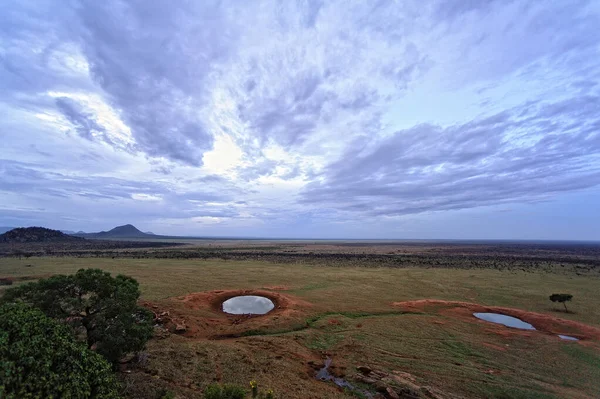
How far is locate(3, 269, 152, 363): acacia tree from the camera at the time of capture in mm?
12453

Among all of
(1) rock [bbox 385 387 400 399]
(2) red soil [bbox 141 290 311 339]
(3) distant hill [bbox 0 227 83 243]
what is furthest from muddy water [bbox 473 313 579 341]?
(3) distant hill [bbox 0 227 83 243]

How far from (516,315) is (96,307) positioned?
3328 cm

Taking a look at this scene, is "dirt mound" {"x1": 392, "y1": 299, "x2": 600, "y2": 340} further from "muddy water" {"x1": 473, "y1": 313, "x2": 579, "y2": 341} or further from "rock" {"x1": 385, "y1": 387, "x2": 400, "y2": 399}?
"rock" {"x1": 385, "y1": 387, "x2": 400, "y2": 399}

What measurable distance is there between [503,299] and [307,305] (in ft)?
76.4

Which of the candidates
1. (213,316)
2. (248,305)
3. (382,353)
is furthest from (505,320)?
(213,316)

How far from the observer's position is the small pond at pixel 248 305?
2609 cm

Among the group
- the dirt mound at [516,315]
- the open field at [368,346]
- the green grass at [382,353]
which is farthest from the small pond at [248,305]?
the dirt mound at [516,315]

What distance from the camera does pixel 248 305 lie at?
27.9 metres

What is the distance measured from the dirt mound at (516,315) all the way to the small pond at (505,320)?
20.0 inches

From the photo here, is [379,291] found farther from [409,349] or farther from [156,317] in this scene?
[156,317]

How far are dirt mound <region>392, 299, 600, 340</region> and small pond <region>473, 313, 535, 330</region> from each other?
0.51 m

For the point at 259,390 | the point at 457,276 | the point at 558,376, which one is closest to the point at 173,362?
the point at 259,390

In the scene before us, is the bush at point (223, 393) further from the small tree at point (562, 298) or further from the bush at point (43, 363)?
the small tree at point (562, 298)

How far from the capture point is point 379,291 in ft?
114
